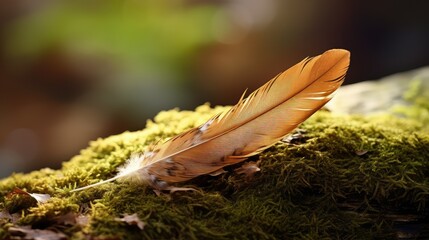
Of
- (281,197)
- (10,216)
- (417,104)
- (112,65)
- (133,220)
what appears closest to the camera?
(133,220)

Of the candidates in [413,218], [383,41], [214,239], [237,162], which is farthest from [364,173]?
[383,41]

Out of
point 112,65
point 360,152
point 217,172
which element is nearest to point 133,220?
point 217,172

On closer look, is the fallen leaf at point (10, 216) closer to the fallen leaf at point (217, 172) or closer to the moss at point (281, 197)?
the moss at point (281, 197)

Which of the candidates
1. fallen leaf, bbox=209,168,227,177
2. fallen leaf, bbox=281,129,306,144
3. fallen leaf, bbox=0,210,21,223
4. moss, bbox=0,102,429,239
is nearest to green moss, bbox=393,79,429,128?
moss, bbox=0,102,429,239

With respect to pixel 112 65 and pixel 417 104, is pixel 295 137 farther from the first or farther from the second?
pixel 112 65

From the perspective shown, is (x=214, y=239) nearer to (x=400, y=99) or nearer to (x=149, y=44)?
(x=400, y=99)

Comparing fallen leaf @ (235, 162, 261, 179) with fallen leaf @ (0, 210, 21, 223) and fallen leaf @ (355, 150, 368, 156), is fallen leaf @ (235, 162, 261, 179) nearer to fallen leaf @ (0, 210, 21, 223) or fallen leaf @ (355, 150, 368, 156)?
fallen leaf @ (355, 150, 368, 156)

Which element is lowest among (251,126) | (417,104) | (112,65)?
(417,104)
